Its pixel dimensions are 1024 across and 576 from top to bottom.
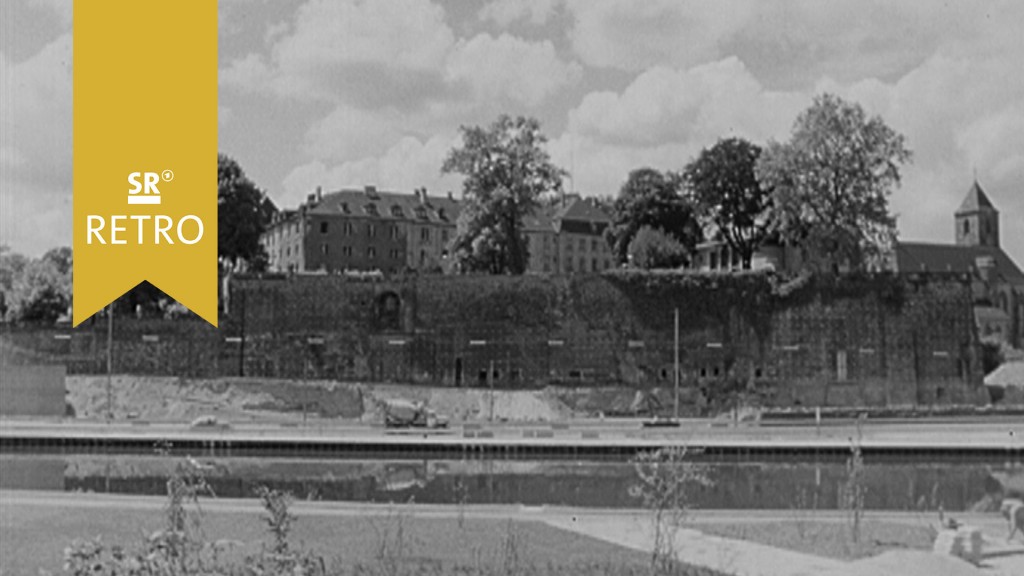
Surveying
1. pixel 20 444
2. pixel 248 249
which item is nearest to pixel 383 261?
pixel 248 249

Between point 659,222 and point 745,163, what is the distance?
24.9ft

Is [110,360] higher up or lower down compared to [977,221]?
lower down

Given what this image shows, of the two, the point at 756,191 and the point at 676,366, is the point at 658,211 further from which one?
the point at 676,366

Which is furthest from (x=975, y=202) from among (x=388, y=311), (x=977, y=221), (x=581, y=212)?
(x=388, y=311)

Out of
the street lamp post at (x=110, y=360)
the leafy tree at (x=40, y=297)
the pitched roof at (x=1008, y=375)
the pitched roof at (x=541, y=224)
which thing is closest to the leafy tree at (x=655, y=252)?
the pitched roof at (x=1008, y=375)

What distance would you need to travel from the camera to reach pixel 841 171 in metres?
56.2

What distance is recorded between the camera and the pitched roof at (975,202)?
382ft

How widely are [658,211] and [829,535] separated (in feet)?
183

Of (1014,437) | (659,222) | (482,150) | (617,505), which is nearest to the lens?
(617,505)

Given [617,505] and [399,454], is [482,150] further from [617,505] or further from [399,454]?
[617,505]

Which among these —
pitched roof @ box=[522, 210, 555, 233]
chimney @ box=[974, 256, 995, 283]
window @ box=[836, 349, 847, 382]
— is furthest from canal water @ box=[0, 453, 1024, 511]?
chimney @ box=[974, 256, 995, 283]

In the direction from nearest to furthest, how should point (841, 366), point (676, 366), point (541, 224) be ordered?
point (676, 366) < point (841, 366) < point (541, 224)

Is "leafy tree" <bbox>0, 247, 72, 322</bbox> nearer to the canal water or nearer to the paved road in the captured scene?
the paved road

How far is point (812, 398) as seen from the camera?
55.9m
